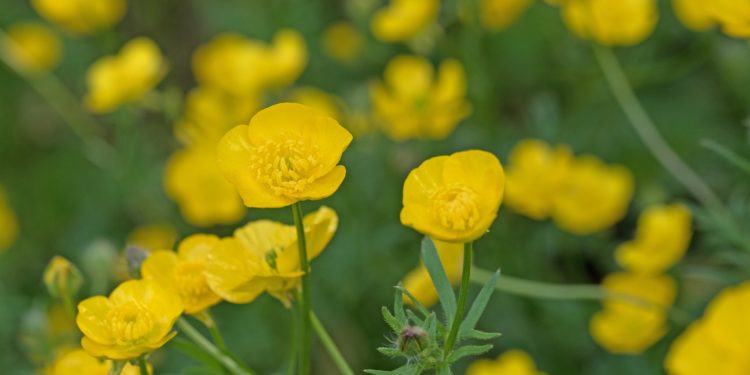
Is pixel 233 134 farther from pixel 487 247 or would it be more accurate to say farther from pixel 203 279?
pixel 487 247

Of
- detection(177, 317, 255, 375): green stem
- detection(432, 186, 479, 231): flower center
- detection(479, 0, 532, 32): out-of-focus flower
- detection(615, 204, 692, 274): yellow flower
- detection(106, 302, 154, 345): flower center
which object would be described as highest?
detection(432, 186, 479, 231): flower center

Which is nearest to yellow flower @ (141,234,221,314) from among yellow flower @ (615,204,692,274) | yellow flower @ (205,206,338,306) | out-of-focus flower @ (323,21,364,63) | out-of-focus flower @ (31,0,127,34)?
yellow flower @ (205,206,338,306)

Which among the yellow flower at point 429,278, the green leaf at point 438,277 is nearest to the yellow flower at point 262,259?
the green leaf at point 438,277

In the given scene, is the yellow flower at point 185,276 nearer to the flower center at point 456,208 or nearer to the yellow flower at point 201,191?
the flower center at point 456,208

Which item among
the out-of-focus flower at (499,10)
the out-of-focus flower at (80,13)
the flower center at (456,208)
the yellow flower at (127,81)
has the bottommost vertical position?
the out-of-focus flower at (499,10)

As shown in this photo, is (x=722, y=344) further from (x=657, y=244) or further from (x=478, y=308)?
(x=657, y=244)

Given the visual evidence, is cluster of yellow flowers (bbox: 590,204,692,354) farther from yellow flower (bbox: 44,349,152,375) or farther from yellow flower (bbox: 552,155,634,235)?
yellow flower (bbox: 44,349,152,375)
